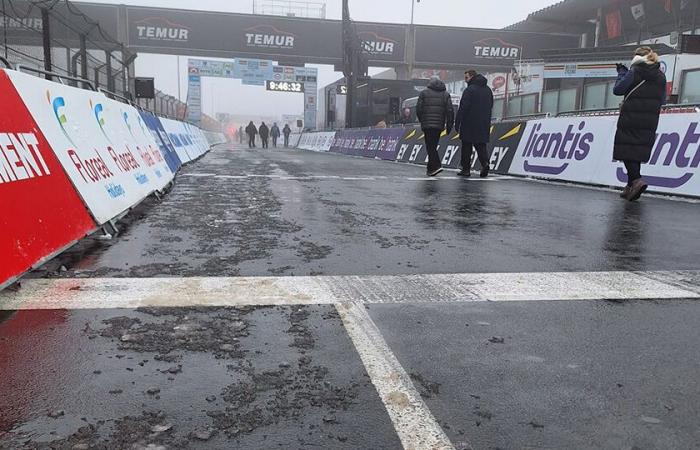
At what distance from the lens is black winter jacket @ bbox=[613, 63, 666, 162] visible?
285 inches

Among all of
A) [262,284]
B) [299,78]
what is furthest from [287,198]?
[299,78]

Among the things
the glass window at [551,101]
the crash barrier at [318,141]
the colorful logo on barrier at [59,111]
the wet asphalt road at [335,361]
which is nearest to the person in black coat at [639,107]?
the wet asphalt road at [335,361]

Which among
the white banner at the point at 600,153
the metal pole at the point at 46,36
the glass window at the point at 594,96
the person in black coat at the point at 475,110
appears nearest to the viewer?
the white banner at the point at 600,153

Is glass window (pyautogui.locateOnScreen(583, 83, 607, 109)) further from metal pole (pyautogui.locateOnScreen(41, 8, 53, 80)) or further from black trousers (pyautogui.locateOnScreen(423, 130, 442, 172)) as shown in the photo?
metal pole (pyautogui.locateOnScreen(41, 8, 53, 80))

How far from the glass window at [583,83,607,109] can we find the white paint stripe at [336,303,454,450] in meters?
22.7

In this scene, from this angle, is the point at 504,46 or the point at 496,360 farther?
the point at 504,46

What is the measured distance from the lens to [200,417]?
184 centimetres

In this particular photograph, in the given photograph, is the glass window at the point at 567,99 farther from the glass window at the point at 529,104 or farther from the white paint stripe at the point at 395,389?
the white paint stripe at the point at 395,389

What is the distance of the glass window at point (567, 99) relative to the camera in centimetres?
2380

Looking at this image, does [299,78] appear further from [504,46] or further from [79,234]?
[79,234]

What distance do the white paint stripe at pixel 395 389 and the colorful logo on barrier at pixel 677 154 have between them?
7.15 metres

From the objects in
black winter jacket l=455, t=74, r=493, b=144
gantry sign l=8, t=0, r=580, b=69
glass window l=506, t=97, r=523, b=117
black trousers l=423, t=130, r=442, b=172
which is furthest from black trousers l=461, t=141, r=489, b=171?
gantry sign l=8, t=0, r=580, b=69

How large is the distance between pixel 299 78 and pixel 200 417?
51932 millimetres

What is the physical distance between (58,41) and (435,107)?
298 inches
